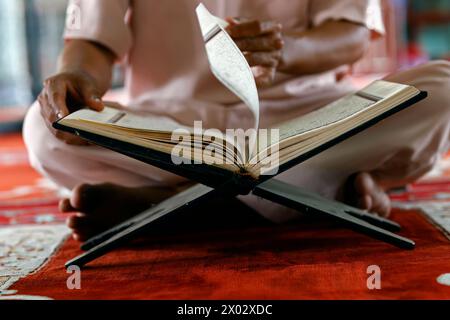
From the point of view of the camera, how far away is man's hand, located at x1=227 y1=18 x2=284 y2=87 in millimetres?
883

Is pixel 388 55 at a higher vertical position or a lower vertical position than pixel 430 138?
higher

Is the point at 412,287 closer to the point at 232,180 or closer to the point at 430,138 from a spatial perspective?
the point at 232,180

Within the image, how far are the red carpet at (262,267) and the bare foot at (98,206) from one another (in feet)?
0.15

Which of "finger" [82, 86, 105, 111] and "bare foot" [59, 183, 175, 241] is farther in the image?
"bare foot" [59, 183, 175, 241]

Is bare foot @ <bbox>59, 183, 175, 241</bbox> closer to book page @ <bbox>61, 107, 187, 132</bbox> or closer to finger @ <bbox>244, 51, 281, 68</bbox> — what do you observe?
book page @ <bbox>61, 107, 187, 132</bbox>

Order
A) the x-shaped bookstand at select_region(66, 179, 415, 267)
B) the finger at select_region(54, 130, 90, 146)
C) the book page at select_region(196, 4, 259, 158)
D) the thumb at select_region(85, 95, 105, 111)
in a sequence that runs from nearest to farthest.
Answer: the book page at select_region(196, 4, 259, 158), the x-shaped bookstand at select_region(66, 179, 415, 267), the thumb at select_region(85, 95, 105, 111), the finger at select_region(54, 130, 90, 146)

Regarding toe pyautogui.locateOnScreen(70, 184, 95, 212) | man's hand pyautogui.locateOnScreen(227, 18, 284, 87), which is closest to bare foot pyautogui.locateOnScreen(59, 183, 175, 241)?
toe pyautogui.locateOnScreen(70, 184, 95, 212)

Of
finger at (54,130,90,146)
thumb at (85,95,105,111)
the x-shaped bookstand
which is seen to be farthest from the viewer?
finger at (54,130,90,146)

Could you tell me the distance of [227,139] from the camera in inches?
31.4

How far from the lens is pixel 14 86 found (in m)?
4.58

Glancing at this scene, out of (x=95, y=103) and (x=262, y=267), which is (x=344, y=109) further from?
(x=95, y=103)

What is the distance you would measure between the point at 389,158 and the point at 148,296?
56cm

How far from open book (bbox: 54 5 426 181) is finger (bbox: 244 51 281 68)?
0.12 metres
